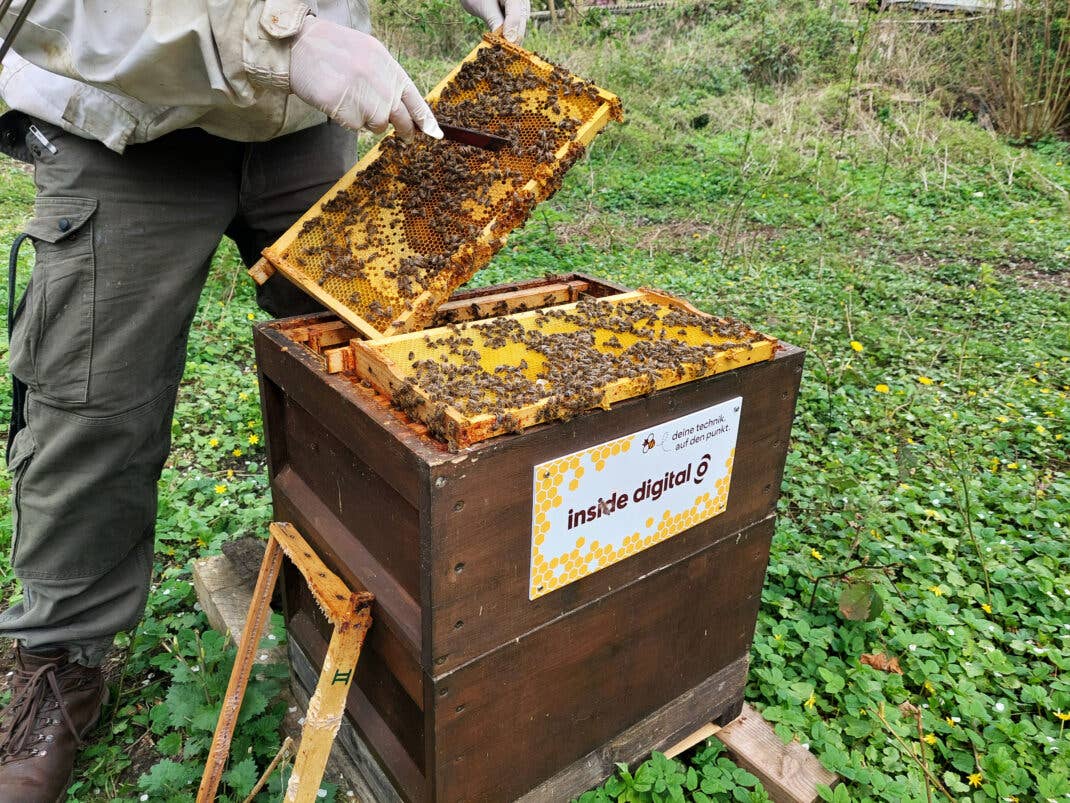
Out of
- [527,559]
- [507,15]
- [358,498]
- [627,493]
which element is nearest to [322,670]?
[358,498]

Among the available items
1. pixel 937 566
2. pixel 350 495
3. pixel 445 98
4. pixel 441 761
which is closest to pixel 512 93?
pixel 445 98

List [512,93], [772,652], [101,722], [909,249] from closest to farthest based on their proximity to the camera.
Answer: [512,93]
[101,722]
[772,652]
[909,249]

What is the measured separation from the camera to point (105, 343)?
1661mm

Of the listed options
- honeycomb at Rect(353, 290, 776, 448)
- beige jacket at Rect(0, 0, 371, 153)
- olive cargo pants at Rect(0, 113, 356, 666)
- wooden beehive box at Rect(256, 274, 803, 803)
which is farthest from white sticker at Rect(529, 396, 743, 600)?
olive cargo pants at Rect(0, 113, 356, 666)

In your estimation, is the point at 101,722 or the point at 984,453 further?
the point at 984,453

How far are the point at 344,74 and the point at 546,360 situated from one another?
2.05ft

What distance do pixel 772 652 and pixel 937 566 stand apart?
797 mm

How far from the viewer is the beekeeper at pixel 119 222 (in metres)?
1.31

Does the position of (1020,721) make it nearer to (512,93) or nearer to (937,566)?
(937,566)

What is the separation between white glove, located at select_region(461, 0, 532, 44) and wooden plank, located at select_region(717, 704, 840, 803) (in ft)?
6.19

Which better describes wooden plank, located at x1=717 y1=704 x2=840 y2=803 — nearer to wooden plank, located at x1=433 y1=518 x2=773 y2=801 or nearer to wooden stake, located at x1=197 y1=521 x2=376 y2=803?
wooden plank, located at x1=433 y1=518 x2=773 y2=801

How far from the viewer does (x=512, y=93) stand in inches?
66.8

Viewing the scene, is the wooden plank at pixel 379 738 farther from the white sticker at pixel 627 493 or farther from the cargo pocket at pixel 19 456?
the cargo pocket at pixel 19 456

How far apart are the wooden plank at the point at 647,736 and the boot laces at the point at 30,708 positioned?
3.96 ft
